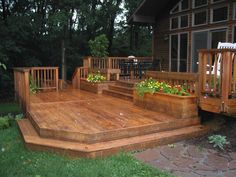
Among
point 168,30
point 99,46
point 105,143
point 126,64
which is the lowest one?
point 105,143

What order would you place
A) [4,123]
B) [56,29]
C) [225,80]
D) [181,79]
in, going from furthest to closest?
1. [56,29]
2. [4,123]
3. [181,79]
4. [225,80]

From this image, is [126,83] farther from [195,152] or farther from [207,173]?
[207,173]

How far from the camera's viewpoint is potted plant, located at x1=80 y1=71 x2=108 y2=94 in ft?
30.1

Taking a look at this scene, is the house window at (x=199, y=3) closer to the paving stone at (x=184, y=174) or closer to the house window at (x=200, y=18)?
the house window at (x=200, y=18)

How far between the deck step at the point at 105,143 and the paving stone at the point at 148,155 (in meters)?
0.14

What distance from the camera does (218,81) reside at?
491 centimetres

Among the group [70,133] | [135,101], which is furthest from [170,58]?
[70,133]

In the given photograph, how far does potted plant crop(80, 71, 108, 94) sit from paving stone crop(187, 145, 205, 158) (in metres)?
5.19

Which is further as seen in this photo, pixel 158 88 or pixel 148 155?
pixel 158 88

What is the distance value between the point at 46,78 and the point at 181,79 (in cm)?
620

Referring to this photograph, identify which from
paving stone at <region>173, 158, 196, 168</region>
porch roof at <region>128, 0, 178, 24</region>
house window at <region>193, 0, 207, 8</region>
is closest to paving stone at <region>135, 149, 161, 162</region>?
paving stone at <region>173, 158, 196, 168</region>

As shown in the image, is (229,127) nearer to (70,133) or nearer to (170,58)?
(70,133)

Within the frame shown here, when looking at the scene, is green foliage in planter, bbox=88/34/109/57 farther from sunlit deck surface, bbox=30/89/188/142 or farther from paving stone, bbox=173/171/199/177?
paving stone, bbox=173/171/199/177

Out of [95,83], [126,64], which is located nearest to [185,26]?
[126,64]
